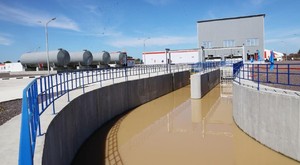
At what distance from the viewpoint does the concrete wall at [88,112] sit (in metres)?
6.25

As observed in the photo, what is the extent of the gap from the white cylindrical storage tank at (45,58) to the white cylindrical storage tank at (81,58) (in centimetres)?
211

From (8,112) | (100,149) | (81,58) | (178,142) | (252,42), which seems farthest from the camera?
(252,42)

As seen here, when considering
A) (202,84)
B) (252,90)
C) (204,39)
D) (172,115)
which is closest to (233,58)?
(204,39)

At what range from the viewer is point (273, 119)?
848 centimetres

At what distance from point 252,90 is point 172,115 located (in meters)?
5.88

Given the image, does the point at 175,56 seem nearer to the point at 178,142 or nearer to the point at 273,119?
the point at 178,142

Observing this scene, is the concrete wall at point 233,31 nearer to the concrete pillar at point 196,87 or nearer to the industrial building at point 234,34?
the industrial building at point 234,34

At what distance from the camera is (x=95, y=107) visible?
39.3ft

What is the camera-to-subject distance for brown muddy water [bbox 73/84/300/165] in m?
8.14

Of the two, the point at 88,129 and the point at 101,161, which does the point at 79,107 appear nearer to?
the point at 88,129

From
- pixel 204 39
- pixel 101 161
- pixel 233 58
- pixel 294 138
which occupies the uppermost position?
pixel 204 39

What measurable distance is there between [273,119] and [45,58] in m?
45.2

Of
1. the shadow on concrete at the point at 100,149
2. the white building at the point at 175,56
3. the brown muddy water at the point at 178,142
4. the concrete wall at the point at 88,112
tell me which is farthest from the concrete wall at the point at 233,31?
the shadow on concrete at the point at 100,149

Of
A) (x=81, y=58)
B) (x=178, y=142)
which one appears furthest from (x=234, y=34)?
(x=178, y=142)
